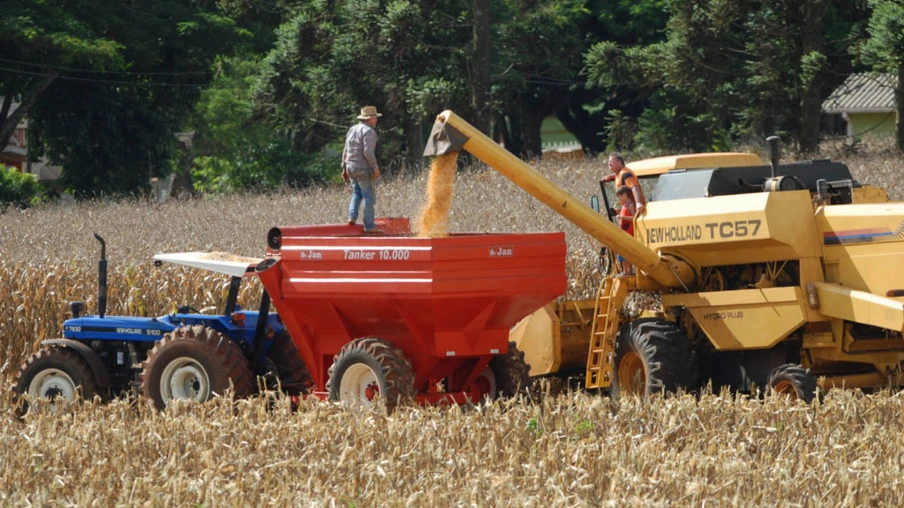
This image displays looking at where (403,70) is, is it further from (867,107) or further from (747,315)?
(747,315)

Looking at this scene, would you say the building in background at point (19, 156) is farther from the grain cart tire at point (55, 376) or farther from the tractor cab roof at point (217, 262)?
the tractor cab roof at point (217, 262)

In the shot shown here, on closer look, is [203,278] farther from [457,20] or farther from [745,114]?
[457,20]

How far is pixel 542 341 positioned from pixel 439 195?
2018 millimetres

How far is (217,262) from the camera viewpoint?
1096cm

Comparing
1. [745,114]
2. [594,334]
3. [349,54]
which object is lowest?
[594,334]

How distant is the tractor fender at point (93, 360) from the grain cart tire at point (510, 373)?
3.19 metres

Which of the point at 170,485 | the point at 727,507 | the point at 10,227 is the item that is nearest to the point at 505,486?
the point at 727,507

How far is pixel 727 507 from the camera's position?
21.1ft

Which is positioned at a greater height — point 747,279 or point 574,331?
point 747,279

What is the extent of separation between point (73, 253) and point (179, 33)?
25260 mm

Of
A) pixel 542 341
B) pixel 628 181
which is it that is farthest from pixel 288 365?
pixel 628 181

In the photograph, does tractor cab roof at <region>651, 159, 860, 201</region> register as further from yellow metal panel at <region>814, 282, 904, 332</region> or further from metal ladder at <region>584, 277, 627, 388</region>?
yellow metal panel at <region>814, 282, 904, 332</region>

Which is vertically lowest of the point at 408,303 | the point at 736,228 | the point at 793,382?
the point at 793,382

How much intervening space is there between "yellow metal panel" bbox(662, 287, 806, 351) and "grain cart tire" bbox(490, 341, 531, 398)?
4.89ft
